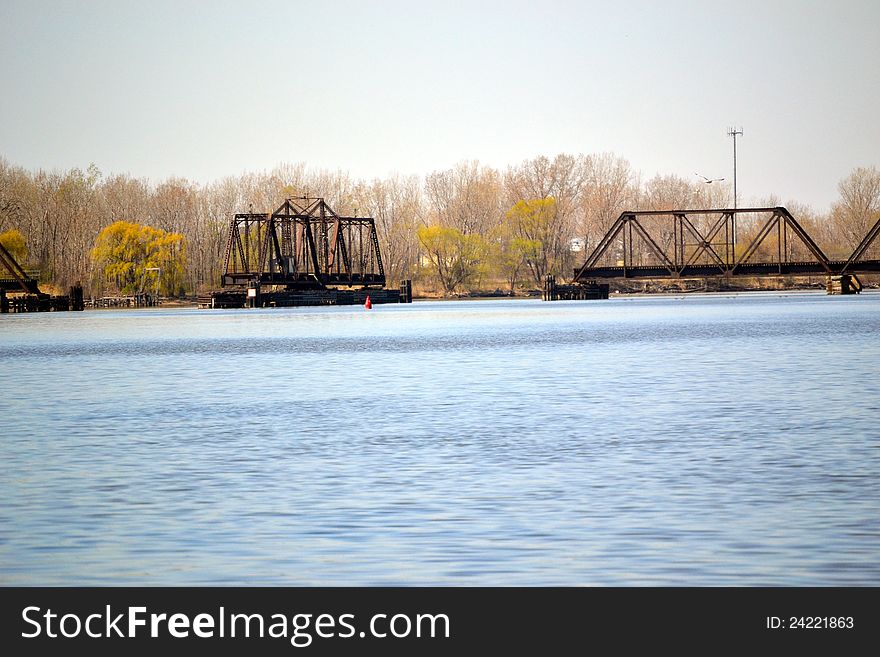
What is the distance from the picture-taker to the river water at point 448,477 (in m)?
11.8

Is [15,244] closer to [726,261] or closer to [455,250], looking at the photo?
[455,250]

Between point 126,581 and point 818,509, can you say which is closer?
point 126,581

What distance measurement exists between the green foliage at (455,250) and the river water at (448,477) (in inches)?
4545

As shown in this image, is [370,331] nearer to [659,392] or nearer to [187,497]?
[659,392]

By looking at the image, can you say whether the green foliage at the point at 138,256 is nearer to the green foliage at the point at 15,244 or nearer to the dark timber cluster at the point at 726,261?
the green foliage at the point at 15,244

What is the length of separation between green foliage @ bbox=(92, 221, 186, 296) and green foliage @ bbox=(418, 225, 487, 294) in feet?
88.6

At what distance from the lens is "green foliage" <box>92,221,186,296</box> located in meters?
141

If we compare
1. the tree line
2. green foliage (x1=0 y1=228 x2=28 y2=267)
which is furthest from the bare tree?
green foliage (x1=0 y1=228 x2=28 y2=267)

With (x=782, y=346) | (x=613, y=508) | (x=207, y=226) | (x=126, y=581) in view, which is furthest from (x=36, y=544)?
(x=207, y=226)

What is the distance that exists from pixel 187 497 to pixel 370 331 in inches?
2287

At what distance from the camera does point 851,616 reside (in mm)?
9914

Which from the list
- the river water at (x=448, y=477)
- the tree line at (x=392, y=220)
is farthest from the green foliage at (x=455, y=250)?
the river water at (x=448, y=477)

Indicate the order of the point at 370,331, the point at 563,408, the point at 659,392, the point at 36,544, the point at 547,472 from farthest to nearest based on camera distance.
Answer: the point at 370,331, the point at 659,392, the point at 563,408, the point at 547,472, the point at 36,544

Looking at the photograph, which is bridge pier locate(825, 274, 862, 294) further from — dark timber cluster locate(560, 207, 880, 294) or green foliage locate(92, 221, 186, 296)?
green foliage locate(92, 221, 186, 296)
